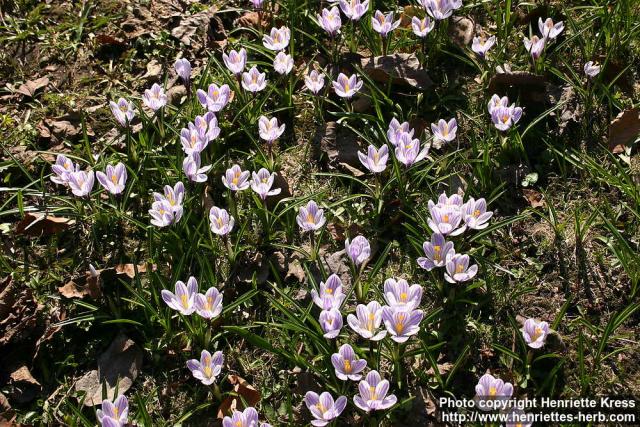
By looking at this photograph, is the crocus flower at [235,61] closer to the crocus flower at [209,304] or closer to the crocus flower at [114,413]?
the crocus flower at [209,304]

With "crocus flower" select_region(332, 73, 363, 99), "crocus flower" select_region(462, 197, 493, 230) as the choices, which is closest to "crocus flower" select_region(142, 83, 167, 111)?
"crocus flower" select_region(332, 73, 363, 99)

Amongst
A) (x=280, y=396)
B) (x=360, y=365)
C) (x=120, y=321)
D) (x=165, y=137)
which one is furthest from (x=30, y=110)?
(x=360, y=365)

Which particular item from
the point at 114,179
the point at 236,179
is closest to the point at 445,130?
the point at 236,179

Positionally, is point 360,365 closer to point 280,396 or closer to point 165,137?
point 280,396

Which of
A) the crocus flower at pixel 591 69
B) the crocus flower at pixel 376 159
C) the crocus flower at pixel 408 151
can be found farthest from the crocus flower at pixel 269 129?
the crocus flower at pixel 591 69

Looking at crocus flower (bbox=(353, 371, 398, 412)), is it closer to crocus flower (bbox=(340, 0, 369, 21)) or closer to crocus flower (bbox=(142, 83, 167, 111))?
crocus flower (bbox=(142, 83, 167, 111))
